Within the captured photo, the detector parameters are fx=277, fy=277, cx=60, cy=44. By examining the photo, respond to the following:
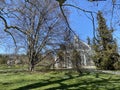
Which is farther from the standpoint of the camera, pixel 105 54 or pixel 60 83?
pixel 105 54

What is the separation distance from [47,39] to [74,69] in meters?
5.47

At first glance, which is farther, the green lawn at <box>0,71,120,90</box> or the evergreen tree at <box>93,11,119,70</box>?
the evergreen tree at <box>93,11,119,70</box>

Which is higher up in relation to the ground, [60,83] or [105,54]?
[105,54]

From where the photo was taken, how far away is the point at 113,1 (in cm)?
968

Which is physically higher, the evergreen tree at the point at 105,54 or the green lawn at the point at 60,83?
the evergreen tree at the point at 105,54

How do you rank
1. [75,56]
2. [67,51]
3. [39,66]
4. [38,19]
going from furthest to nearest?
[39,66], [38,19], [67,51], [75,56]

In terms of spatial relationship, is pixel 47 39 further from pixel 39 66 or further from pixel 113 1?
pixel 113 1

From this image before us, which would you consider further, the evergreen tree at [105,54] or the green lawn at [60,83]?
A: the evergreen tree at [105,54]

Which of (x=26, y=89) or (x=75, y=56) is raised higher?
(x=75, y=56)

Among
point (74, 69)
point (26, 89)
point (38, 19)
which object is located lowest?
point (26, 89)

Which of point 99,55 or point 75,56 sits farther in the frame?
point 99,55

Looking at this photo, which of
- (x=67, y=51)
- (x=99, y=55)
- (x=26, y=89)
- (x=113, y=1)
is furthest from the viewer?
(x=99, y=55)

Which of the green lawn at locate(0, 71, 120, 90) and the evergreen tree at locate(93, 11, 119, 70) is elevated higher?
the evergreen tree at locate(93, 11, 119, 70)

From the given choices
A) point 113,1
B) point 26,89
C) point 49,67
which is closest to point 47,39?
point 49,67
